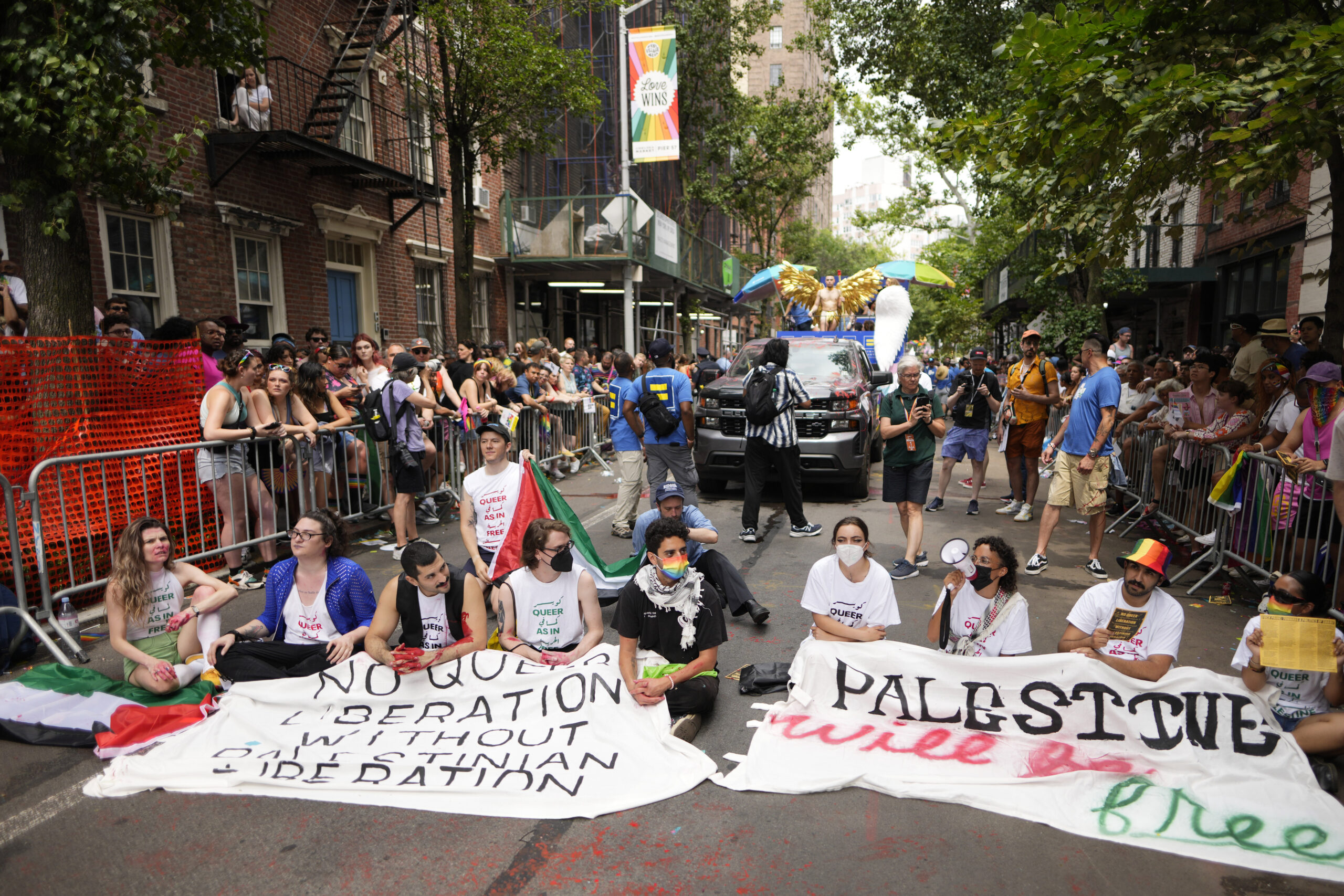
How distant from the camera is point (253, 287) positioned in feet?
41.2

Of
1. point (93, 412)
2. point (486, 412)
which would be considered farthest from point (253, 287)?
point (93, 412)

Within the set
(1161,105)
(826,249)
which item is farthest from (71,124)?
(826,249)

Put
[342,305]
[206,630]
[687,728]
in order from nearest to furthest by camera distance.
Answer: [687,728] → [206,630] → [342,305]

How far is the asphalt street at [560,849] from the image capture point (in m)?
3.00

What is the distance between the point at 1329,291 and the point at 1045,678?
5.61 m

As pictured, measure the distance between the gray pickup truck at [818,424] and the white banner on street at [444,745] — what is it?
5.27 metres

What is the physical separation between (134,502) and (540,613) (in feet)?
11.7

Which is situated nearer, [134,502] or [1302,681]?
[1302,681]

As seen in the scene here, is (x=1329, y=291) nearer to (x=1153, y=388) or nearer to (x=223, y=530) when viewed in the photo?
(x=1153, y=388)

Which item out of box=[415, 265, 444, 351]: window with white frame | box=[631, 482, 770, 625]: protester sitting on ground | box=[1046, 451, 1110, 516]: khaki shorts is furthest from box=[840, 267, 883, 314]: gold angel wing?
box=[631, 482, 770, 625]: protester sitting on ground

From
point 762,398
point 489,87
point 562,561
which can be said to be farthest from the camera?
point 489,87

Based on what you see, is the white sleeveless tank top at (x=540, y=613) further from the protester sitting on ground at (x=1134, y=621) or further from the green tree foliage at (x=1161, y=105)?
the green tree foliage at (x=1161, y=105)

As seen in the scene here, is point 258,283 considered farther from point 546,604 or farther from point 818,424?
point 546,604

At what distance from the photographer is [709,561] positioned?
5719mm
